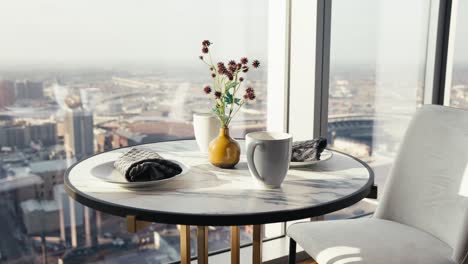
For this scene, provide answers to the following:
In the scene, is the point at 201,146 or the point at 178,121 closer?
the point at 201,146

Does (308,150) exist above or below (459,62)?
below

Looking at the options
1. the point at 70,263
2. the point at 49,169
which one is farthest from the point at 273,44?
the point at 70,263

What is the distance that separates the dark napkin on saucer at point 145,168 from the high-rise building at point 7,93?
822 mm

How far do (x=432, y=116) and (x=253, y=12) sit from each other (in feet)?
3.66

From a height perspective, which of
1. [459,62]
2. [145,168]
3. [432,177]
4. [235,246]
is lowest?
[235,246]

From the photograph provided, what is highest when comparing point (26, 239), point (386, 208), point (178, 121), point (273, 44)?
point (273, 44)

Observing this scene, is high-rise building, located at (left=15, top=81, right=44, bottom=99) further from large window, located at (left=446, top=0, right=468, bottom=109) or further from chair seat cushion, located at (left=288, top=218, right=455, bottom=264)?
large window, located at (left=446, top=0, right=468, bottom=109)

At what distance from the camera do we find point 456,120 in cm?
167

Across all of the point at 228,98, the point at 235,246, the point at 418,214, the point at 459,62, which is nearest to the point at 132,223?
the point at 228,98

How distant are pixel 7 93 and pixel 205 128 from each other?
2.84 ft

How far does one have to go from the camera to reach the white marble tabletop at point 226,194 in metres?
1.10

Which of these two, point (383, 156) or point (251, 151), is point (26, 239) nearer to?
point (251, 151)

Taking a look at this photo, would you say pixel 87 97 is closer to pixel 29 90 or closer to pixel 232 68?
pixel 29 90

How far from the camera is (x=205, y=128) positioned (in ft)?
5.32
